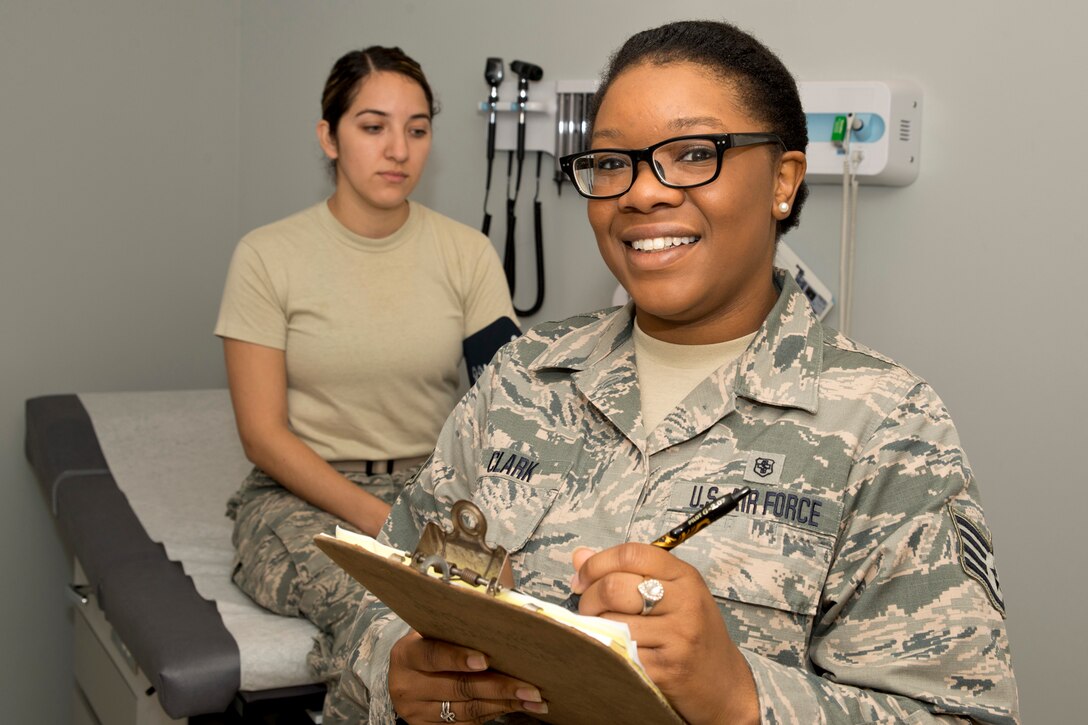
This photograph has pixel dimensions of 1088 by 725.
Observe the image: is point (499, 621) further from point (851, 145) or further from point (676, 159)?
point (851, 145)

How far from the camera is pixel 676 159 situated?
109 cm

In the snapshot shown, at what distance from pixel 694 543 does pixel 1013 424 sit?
2.84 ft

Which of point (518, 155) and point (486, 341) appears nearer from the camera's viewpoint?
point (486, 341)


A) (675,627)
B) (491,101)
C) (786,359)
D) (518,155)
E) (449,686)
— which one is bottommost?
(449,686)

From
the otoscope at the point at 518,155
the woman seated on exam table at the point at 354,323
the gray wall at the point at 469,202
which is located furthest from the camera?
the otoscope at the point at 518,155

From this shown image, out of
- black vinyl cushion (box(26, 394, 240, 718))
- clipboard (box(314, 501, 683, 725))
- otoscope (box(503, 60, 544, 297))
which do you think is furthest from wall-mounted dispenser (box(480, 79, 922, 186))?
black vinyl cushion (box(26, 394, 240, 718))

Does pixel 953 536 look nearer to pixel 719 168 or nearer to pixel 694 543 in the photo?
pixel 694 543

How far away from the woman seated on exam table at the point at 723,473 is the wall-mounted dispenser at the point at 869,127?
0.59 meters

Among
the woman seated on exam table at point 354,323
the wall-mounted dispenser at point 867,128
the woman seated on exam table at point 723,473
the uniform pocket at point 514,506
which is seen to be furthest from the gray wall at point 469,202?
the uniform pocket at point 514,506

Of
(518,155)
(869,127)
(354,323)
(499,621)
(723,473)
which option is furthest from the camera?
(518,155)

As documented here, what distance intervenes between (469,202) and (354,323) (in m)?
0.63

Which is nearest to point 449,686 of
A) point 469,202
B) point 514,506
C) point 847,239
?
point 514,506

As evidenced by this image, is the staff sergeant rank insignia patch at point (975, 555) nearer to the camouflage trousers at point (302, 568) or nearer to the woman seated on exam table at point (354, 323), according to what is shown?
the camouflage trousers at point (302, 568)

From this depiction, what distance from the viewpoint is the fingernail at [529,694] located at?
97 cm
